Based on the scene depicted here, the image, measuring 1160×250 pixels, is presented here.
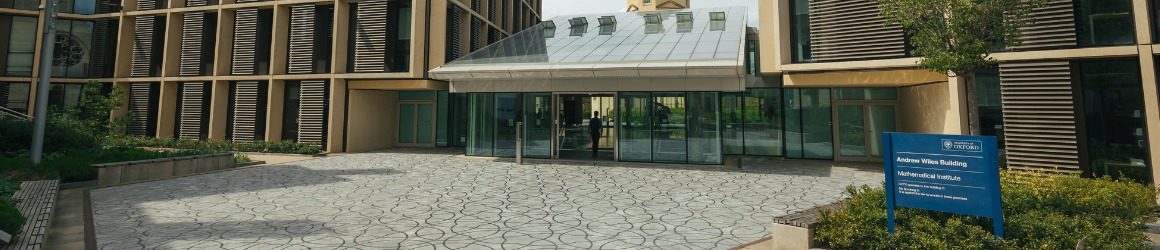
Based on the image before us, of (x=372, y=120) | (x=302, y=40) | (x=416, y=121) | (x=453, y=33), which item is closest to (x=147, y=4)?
(x=302, y=40)

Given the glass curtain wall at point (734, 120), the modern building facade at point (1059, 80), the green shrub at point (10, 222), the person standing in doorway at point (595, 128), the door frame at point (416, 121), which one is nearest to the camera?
the green shrub at point (10, 222)

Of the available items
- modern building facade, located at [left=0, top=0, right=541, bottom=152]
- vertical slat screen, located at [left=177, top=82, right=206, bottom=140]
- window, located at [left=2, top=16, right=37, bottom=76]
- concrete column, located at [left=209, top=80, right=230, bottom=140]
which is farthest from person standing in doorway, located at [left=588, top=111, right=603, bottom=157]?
window, located at [left=2, top=16, right=37, bottom=76]

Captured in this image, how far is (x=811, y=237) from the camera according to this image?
4.40 meters

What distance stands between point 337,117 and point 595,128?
31.1 feet

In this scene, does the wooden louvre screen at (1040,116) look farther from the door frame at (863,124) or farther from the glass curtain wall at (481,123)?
the glass curtain wall at (481,123)

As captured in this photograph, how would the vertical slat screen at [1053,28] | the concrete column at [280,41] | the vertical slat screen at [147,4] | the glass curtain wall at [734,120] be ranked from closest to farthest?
the vertical slat screen at [1053,28], the glass curtain wall at [734,120], the concrete column at [280,41], the vertical slat screen at [147,4]

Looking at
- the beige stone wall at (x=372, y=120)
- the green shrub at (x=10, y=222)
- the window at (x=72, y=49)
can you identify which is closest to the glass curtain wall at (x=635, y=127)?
the beige stone wall at (x=372, y=120)

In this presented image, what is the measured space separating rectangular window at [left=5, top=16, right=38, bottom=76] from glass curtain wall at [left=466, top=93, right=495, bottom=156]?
65.0 feet

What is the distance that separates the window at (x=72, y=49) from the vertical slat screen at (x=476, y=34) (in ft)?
54.7

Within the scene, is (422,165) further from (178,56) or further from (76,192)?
(178,56)

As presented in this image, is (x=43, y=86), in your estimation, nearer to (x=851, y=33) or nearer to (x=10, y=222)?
(x=10, y=222)

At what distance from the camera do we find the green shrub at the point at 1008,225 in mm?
3768

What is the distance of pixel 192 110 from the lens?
17.8 metres

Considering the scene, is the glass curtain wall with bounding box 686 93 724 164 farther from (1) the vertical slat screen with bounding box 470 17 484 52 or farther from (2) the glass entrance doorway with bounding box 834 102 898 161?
(1) the vertical slat screen with bounding box 470 17 484 52
